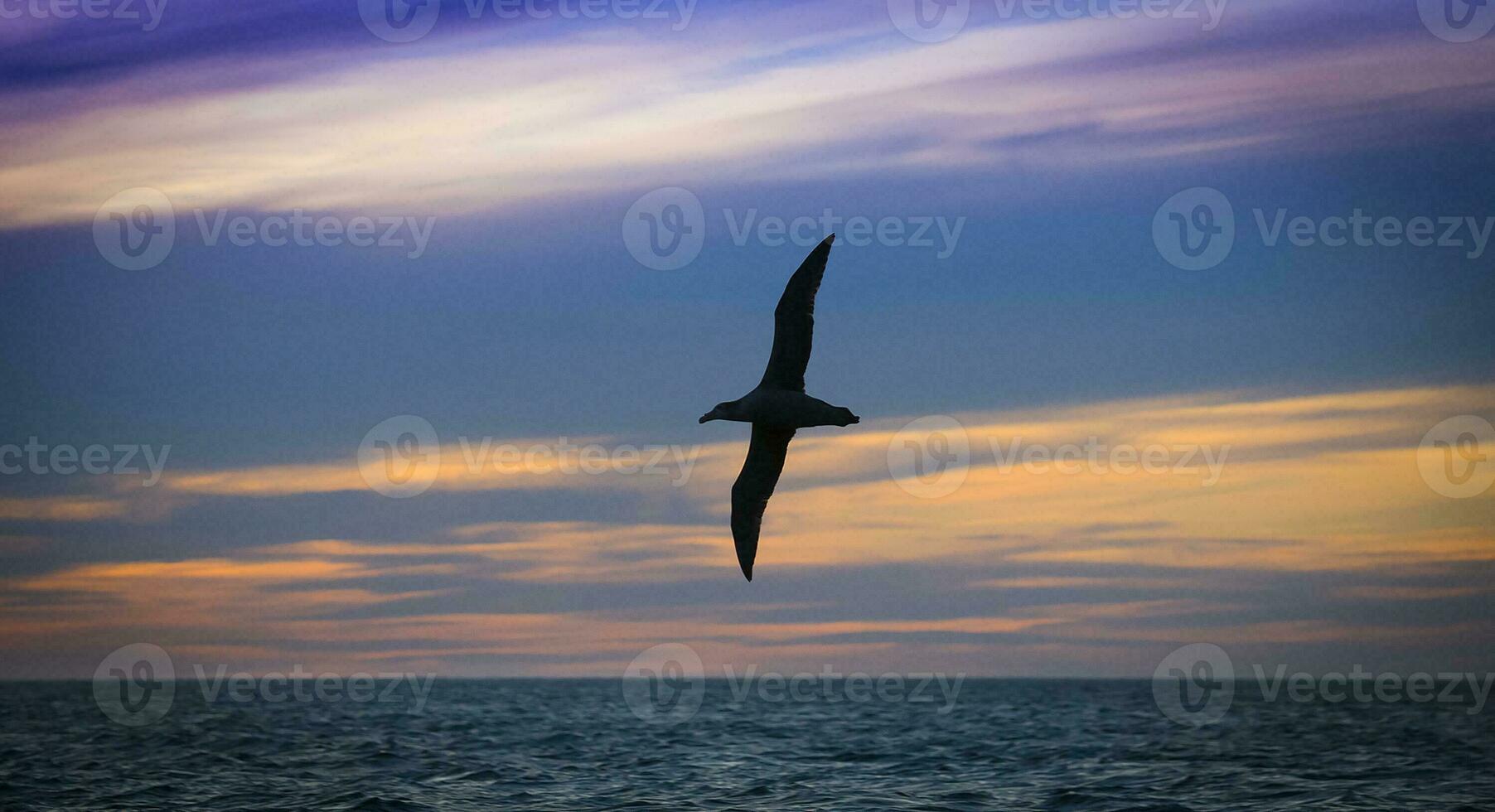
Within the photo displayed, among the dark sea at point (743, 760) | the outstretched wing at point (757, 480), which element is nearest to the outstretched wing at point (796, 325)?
the outstretched wing at point (757, 480)

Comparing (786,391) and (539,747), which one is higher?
(786,391)

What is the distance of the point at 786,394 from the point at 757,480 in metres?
1.78

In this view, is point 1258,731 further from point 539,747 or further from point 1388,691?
point 1388,691

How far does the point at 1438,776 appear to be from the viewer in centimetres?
4453

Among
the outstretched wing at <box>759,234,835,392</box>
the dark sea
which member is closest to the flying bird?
the outstretched wing at <box>759,234,835,392</box>

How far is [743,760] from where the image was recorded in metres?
48.8

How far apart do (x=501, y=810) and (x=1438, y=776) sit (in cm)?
2821

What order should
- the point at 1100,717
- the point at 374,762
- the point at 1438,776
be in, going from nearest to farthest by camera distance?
the point at 1438,776 → the point at 374,762 → the point at 1100,717

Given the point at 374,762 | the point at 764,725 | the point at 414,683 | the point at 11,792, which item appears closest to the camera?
the point at 11,792

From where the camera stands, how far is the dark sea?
3828 centimetres

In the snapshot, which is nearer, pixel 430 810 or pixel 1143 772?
pixel 430 810

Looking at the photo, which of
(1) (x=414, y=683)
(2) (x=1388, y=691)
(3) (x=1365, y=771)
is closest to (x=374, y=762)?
(3) (x=1365, y=771)

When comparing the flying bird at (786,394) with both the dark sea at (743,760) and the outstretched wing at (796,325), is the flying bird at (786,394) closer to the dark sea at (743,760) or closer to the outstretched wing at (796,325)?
the outstretched wing at (796,325)

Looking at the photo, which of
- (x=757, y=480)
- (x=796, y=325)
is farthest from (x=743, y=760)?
(x=796, y=325)
